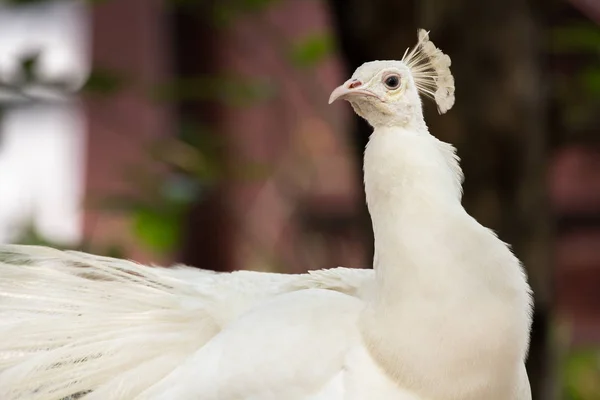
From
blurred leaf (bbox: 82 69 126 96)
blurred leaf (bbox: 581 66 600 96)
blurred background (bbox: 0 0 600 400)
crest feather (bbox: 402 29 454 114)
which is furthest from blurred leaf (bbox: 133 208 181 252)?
crest feather (bbox: 402 29 454 114)

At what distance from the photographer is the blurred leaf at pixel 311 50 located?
1.53 metres

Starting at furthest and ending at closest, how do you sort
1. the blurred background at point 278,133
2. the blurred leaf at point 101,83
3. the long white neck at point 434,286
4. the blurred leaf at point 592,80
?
the blurred leaf at point 101,83 < the blurred leaf at point 592,80 < the blurred background at point 278,133 < the long white neck at point 434,286

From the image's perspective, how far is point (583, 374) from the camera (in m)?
1.77

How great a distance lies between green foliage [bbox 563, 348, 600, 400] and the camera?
1.64 m

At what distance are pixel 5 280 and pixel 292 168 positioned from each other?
4.70 ft

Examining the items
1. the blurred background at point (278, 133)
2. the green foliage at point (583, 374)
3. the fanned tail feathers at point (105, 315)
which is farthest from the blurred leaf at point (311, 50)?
the fanned tail feathers at point (105, 315)

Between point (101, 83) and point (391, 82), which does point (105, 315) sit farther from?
point (101, 83)

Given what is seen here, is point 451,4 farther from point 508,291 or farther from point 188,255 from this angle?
point 188,255

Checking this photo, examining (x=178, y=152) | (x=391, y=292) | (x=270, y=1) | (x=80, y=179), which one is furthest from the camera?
(x=80, y=179)

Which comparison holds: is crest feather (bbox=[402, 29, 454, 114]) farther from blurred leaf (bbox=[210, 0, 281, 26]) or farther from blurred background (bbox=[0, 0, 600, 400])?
blurred leaf (bbox=[210, 0, 281, 26])

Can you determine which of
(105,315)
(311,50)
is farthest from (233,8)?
(105,315)

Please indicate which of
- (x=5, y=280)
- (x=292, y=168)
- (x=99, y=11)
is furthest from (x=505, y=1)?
(x=99, y=11)

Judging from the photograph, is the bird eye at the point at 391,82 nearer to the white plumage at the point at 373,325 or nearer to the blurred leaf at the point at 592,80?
the white plumage at the point at 373,325

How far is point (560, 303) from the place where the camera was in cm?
228
